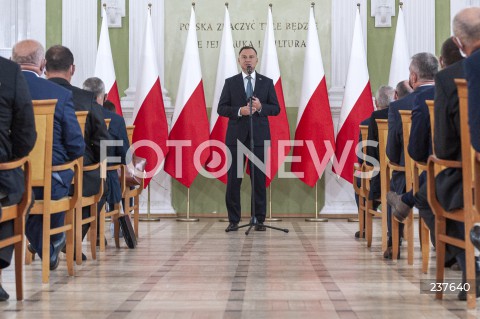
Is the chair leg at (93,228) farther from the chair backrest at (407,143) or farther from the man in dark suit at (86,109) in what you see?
the chair backrest at (407,143)

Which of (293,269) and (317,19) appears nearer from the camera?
(293,269)

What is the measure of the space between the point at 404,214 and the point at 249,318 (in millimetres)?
1395

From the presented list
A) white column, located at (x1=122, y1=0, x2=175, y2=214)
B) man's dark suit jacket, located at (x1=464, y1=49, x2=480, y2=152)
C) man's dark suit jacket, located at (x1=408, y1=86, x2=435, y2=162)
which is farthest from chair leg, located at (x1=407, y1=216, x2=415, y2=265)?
white column, located at (x1=122, y1=0, x2=175, y2=214)

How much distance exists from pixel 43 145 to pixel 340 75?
5.23 meters

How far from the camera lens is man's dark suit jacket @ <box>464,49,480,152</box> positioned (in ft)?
8.65

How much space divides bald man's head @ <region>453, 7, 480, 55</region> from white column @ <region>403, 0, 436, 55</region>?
17.7ft

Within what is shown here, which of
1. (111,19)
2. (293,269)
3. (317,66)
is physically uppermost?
(111,19)

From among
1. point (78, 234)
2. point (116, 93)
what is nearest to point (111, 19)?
point (116, 93)

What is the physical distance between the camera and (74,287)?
3.61 m

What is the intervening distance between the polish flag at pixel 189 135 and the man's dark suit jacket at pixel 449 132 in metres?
4.88

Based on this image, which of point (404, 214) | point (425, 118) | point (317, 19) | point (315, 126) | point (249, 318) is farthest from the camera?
point (317, 19)

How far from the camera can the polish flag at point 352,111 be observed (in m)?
7.71

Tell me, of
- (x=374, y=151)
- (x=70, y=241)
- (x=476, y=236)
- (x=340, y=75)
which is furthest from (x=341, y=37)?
(x=476, y=236)

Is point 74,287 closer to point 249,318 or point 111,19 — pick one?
point 249,318
